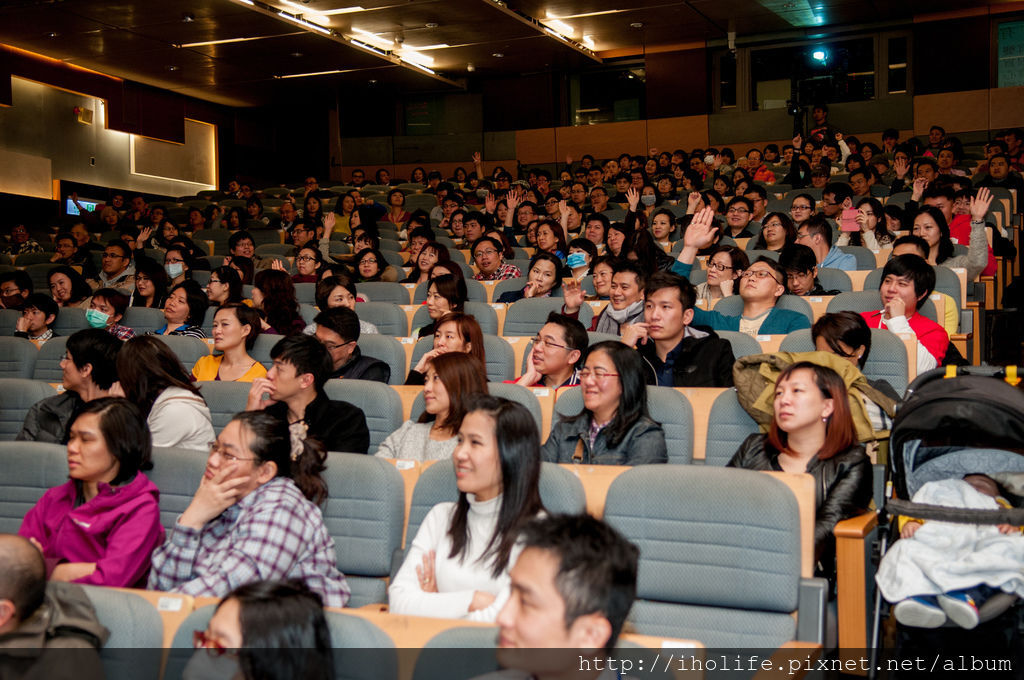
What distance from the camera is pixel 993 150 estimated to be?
8.95 m

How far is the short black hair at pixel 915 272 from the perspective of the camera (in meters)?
4.00

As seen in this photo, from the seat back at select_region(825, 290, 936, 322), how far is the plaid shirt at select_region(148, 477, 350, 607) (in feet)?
9.63

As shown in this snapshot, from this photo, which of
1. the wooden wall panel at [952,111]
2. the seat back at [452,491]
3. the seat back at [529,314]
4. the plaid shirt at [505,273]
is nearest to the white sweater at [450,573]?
the seat back at [452,491]

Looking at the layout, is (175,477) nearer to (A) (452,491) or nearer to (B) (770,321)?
(A) (452,491)

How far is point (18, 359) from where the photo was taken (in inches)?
183

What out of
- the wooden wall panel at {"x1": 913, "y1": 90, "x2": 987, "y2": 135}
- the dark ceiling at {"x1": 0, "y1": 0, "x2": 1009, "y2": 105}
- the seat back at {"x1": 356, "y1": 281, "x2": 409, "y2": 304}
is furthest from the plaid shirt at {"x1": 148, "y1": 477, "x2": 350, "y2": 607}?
the wooden wall panel at {"x1": 913, "y1": 90, "x2": 987, "y2": 135}

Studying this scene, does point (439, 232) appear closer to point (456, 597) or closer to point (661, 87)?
point (661, 87)

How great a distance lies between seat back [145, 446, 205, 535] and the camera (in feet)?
8.38

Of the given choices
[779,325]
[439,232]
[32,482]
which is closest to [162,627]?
[32,482]

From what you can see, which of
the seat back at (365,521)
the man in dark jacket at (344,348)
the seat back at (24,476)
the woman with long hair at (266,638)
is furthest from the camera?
the man in dark jacket at (344,348)

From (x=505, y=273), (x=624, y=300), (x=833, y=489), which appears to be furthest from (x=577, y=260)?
(x=833, y=489)

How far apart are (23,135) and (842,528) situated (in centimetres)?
1247

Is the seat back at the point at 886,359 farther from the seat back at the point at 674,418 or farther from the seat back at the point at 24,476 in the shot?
the seat back at the point at 24,476

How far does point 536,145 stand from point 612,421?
1192 centimetres
